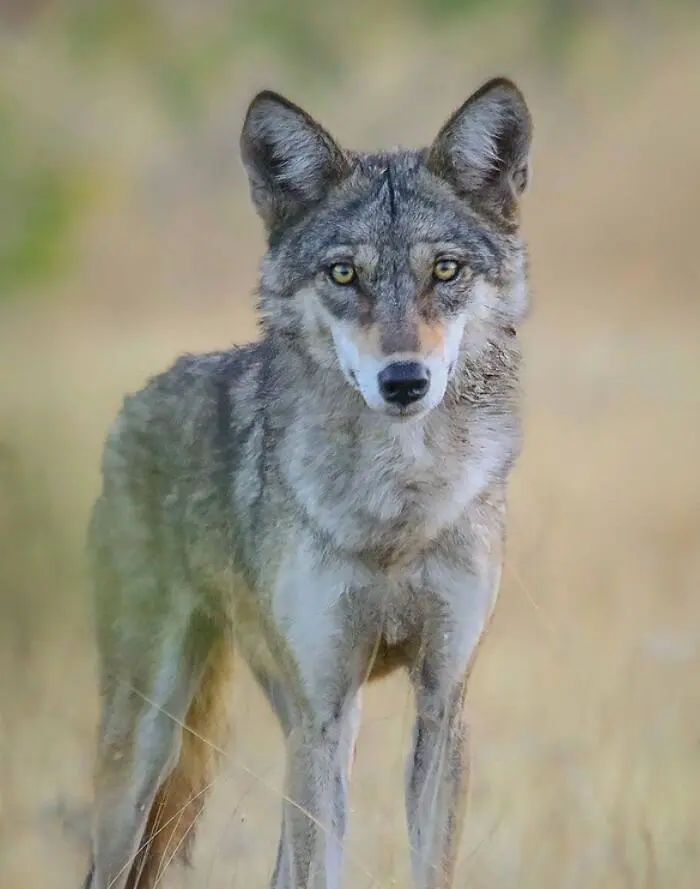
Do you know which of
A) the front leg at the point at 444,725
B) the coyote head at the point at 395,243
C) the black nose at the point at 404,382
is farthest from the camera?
the front leg at the point at 444,725

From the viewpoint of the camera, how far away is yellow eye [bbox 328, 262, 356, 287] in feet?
11.4

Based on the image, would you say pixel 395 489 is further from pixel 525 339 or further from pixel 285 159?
pixel 525 339

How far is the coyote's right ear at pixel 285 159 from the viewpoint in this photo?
147 inches

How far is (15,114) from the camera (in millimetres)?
2908

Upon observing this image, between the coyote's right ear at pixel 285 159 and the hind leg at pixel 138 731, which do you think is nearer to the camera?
the coyote's right ear at pixel 285 159

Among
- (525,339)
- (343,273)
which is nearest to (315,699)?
(343,273)

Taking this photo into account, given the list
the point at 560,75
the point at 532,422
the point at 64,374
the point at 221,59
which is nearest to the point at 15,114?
the point at 221,59

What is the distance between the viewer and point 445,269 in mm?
3471

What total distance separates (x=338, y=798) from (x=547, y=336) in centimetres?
677

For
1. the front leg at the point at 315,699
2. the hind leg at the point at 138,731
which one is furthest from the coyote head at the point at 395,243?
the hind leg at the point at 138,731

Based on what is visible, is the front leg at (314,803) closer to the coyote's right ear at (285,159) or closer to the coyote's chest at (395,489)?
the coyote's chest at (395,489)

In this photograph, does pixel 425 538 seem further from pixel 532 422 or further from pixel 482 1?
pixel 532 422

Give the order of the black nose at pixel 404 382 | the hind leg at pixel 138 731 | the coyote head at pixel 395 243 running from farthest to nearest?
the hind leg at pixel 138 731 → the coyote head at pixel 395 243 → the black nose at pixel 404 382

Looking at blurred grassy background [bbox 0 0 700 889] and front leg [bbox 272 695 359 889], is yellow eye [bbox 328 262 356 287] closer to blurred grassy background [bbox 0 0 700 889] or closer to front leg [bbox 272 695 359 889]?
blurred grassy background [bbox 0 0 700 889]
